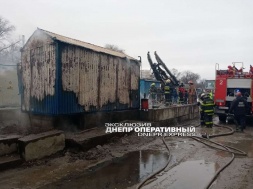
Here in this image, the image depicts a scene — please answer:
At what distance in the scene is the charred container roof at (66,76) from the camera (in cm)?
799

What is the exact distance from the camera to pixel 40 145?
6.73 meters

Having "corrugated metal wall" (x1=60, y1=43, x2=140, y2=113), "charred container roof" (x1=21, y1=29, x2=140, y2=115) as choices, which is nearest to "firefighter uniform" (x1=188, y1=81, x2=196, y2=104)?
"corrugated metal wall" (x1=60, y1=43, x2=140, y2=113)

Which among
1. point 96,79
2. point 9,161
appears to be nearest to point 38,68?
point 96,79

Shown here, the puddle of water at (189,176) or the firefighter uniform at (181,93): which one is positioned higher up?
the firefighter uniform at (181,93)

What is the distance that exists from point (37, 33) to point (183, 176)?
21.7 feet

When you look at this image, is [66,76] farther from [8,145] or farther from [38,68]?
[8,145]

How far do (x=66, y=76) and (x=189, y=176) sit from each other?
15.6 ft

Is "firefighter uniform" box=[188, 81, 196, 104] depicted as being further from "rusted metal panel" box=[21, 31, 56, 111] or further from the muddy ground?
"rusted metal panel" box=[21, 31, 56, 111]

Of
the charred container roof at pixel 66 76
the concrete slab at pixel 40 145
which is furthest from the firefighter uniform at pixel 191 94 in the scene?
the concrete slab at pixel 40 145

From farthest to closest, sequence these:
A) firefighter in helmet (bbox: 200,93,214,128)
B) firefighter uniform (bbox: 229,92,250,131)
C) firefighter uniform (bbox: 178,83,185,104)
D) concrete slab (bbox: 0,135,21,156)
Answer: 1. firefighter uniform (bbox: 178,83,185,104)
2. firefighter in helmet (bbox: 200,93,214,128)
3. firefighter uniform (bbox: 229,92,250,131)
4. concrete slab (bbox: 0,135,21,156)

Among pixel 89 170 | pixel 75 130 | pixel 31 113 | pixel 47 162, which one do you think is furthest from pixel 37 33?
pixel 89 170

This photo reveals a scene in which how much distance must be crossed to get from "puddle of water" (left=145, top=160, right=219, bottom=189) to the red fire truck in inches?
288

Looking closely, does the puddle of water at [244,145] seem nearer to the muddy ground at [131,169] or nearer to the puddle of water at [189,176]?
the muddy ground at [131,169]

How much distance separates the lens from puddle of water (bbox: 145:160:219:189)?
5.25 meters
